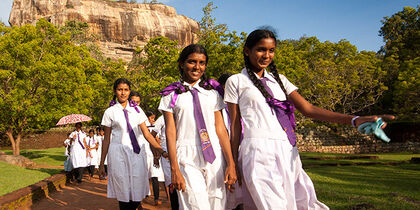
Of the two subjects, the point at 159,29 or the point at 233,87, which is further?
the point at 159,29

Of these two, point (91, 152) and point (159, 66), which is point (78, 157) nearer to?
point (91, 152)

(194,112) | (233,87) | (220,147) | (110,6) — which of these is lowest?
(220,147)

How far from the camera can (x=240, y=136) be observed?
2.83 meters

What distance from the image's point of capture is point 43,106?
16.9m

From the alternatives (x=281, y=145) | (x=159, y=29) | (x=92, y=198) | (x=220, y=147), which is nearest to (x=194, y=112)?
(x=220, y=147)

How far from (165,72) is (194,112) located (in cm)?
1960

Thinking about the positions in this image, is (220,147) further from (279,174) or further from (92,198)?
(92,198)

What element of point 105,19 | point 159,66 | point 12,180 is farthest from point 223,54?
point 105,19

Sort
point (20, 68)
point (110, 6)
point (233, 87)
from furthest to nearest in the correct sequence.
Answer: point (110, 6), point (20, 68), point (233, 87)

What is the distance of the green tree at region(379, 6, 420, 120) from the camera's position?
17.5 m

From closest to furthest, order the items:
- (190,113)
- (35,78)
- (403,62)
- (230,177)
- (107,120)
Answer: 1. (230,177)
2. (190,113)
3. (107,120)
4. (35,78)
5. (403,62)

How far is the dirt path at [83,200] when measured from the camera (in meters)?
6.94

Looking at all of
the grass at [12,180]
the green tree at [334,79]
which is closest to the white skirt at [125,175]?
the grass at [12,180]

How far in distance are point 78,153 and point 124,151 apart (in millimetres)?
7277
